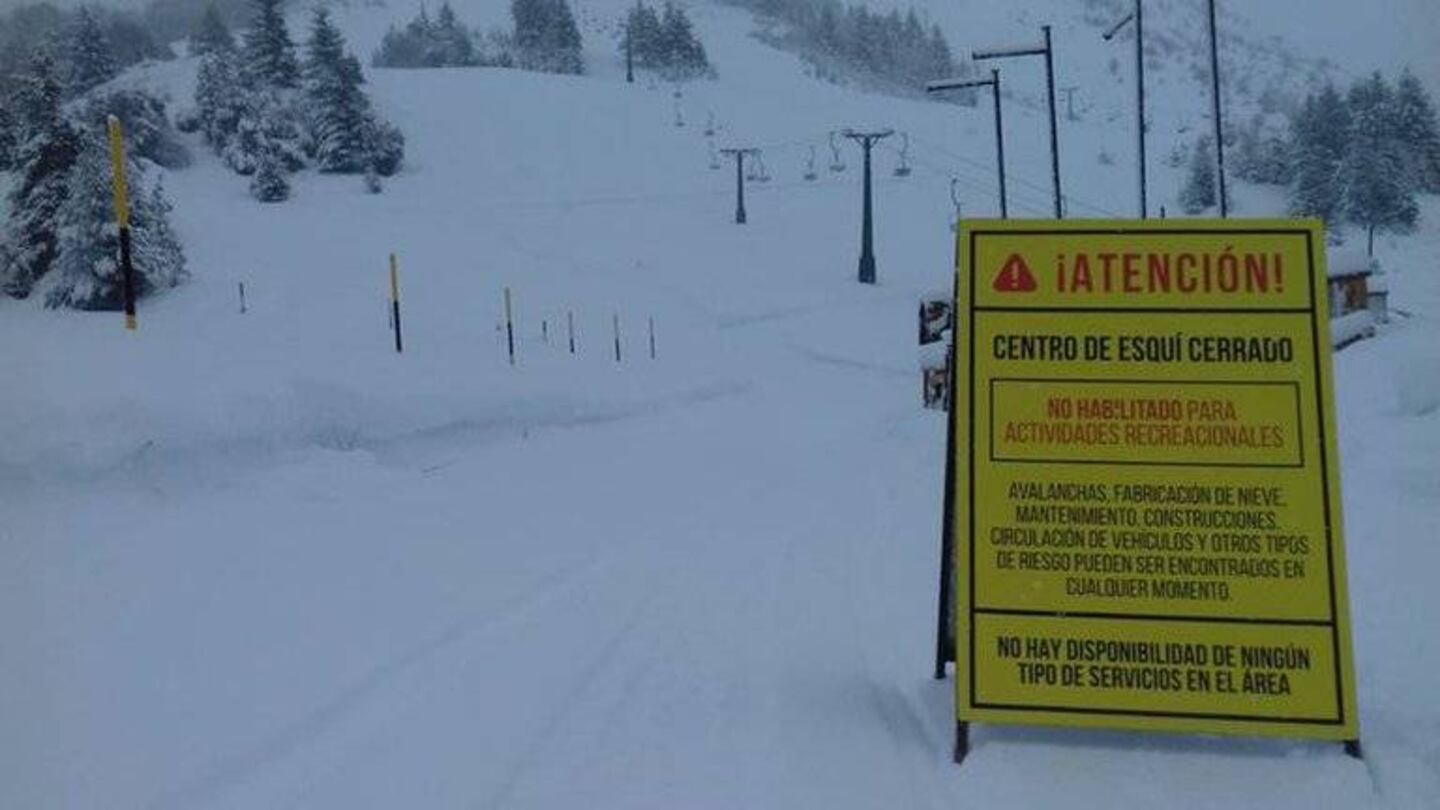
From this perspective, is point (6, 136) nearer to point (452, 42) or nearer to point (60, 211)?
point (60, 211)

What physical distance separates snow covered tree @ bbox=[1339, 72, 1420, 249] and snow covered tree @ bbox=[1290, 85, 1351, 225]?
0.60m

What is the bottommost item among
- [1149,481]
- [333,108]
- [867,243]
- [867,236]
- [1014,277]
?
[1149,481]

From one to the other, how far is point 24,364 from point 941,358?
1307cm

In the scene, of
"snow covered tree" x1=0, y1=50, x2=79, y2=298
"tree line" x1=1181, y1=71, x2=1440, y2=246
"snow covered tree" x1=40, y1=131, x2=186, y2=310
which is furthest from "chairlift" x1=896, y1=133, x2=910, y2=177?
"snow covered tree" x1=0, y1=50, x2=79, y2=298

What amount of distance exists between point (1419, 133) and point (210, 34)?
5504 centimetres

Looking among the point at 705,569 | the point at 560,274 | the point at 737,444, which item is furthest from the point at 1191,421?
the point at 560,274

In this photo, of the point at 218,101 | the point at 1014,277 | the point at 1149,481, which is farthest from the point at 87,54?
the point at 1149,481

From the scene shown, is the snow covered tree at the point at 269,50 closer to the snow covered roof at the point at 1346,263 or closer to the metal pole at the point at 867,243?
the metal pole at the point at 867,243

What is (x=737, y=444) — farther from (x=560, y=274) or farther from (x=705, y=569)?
(x=560, y=274)

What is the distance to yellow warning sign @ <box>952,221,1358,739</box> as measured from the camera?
4922mm

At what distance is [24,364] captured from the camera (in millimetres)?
11031

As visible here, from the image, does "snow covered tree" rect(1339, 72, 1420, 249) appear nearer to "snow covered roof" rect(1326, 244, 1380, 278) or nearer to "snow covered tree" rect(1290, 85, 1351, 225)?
"snow covered tree" rect(1290, 85, 1351, 225)

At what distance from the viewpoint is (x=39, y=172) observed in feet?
98.9

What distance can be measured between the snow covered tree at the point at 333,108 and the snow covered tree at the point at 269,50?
3.12m
